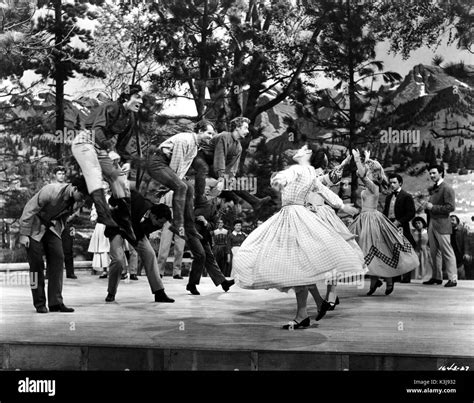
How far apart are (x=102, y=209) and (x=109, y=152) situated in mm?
457

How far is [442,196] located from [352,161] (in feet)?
2.46

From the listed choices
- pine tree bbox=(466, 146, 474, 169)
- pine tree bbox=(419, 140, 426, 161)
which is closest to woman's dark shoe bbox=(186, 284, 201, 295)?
pine tree bbox=(419, 140, 426, 161)

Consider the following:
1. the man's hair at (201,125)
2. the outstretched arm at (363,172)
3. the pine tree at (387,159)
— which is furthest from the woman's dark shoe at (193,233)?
the pine tree at (387,159)

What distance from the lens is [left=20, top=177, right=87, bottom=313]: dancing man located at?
6.13 meters

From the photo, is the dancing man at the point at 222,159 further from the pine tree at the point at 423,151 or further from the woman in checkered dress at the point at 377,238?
the pine tree at the point at 423,151

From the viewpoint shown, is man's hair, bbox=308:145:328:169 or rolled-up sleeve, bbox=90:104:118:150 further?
rolled-up sleeve, bbox=90:104:118:150

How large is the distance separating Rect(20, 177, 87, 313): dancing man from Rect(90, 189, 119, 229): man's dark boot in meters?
0.10

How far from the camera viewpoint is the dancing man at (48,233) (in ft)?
20.1

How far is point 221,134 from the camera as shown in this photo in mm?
6160

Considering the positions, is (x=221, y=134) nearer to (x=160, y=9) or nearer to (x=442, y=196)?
(x=160, y=9)

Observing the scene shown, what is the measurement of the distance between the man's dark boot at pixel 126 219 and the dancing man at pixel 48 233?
0.31 metres

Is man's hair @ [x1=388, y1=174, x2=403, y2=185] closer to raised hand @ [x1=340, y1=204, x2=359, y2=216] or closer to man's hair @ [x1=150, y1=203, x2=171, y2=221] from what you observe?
raised hand @ [x1=340, y1=204, x2=359, y2=216]

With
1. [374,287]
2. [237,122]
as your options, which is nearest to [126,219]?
[237,122]
